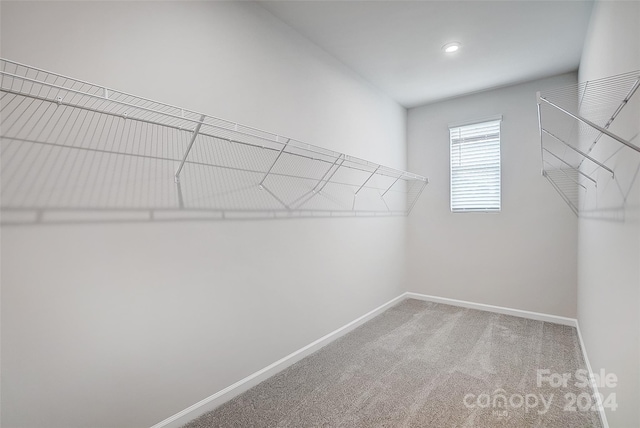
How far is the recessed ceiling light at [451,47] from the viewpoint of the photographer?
2.52 m

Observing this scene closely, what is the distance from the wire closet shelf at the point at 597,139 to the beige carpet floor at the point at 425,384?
1.17 m

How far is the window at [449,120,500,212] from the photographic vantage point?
3.47m

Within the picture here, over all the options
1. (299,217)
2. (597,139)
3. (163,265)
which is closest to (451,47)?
(597,139)

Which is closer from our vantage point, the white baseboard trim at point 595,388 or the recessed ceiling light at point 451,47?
the white baseboard trim at point 595,388

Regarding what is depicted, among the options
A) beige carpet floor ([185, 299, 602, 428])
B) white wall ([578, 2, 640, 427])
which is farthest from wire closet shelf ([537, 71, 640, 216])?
beige carpet floor ([185, 299, 602, 428])

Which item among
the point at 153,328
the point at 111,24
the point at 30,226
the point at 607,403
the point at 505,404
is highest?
the point at 111,24

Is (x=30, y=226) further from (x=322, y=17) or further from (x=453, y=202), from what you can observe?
(x=453, y=202)

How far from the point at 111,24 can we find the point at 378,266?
295cm

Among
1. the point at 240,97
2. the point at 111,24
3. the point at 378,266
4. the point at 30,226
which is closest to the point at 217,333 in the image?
the point at 30,226

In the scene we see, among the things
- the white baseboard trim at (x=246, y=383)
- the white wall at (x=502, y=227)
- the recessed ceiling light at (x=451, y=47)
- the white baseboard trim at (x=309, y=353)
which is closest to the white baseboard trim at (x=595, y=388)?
the white baseboard trim at (x=309, y=353)

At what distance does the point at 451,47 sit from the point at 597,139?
1489mm

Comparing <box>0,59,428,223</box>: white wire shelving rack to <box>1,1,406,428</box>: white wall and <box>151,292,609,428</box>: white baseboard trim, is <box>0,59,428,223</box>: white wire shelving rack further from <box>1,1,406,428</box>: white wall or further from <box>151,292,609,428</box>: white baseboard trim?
<box>151,292,609,428</box>: white baseboard trim

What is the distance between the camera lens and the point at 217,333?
5.91 ft

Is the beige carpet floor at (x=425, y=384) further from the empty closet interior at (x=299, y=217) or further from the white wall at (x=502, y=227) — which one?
the white wall at (x=502, y=227)
